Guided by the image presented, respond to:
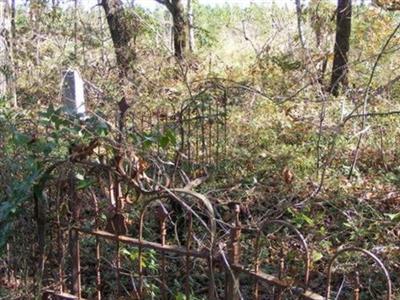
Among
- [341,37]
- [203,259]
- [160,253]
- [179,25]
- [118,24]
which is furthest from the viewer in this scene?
[179,25]

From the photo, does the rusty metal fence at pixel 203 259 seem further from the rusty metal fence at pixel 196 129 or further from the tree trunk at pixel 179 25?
the tree trunk at pixel 179 25

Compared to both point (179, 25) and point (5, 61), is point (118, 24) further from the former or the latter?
point (5, 61)

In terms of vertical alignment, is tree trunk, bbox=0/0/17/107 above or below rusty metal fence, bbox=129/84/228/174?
above

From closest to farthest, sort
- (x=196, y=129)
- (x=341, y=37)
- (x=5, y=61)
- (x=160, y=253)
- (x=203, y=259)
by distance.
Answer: (x=160, y=253)
(x=203, y=259)
(x=196, y=129)
(x=341, y=37)
(x=5, y=61)

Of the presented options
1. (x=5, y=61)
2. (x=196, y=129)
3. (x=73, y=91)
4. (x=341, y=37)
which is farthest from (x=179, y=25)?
(x=196, y=129)

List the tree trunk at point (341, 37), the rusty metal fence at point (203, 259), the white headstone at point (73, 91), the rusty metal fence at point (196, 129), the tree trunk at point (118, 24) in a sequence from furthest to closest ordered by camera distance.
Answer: the tree trunk at point (118, 24) → the tree trunk at point (341, 37) → the white headstone at point (73, 91) → the rusty metal fence at point (196, 129) → the rusty metal fence at point (203, 259)

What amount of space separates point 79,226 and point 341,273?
156 centimetres

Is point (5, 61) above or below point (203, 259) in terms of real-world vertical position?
above

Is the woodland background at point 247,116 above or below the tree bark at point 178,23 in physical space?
below

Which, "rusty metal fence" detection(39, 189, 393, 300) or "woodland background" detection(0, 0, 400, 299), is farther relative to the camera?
"woodland background" detection(0, 0, 400, 299)

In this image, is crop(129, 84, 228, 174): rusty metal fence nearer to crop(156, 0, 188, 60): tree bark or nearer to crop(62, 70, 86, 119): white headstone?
crop(62, 70, 86, 119): white headstone

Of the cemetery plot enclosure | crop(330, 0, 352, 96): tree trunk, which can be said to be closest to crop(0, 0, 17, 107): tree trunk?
crop(330, 0, 352, 96): tree trunk

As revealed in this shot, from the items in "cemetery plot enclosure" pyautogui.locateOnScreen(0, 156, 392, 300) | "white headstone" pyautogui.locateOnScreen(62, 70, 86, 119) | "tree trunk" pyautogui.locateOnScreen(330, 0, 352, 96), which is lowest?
"cemetery plot enclosure" pyautogui.locateOnScreen(0, 156, 392, 300)

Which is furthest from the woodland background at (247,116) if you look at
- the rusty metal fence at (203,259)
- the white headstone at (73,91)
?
the white headstone at (73,91)
